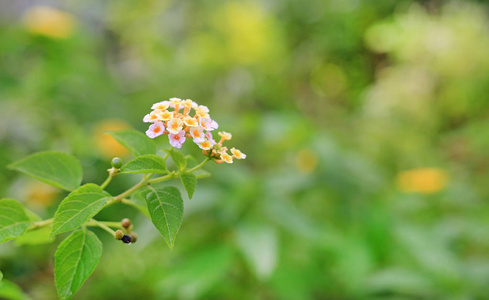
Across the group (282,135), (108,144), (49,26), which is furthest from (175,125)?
(49,26)

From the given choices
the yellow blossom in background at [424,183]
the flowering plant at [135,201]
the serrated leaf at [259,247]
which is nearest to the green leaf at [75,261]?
the flowering plant at [135,201]

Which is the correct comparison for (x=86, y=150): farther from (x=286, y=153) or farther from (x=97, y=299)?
(x=286, y=153)

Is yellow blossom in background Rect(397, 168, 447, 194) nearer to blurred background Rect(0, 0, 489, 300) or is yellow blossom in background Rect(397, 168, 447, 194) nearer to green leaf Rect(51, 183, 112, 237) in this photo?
blurred background Rect(0, 0, 489, 300)

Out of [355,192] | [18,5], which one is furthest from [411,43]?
[18,5]

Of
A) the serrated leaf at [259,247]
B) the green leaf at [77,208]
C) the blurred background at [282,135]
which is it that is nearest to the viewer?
the green leaf at [77,208]

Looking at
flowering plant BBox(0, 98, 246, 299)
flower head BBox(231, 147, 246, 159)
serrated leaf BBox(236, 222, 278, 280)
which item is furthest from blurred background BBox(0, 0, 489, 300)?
flower head BBox(231, 147, 246, 159)

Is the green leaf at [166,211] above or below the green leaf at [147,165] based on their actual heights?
below

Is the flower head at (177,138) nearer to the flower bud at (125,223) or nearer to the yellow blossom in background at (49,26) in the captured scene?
the flower bud at (125,223)
